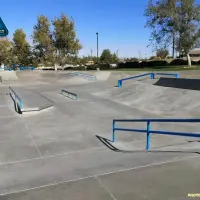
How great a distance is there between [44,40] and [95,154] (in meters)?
42.2

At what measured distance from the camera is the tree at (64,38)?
1852 inches

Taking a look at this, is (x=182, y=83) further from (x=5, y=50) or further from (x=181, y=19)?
(x=5, y=50)

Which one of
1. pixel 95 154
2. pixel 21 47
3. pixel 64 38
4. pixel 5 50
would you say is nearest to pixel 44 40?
pixel 64 38

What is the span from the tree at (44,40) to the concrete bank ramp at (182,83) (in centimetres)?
3178

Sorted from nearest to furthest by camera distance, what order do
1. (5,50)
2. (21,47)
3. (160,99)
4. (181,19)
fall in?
1. (160,99)
2. (181,19)
3. (21,47)
4. (5,50)

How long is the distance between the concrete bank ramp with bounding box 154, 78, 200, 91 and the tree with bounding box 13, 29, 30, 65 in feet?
128

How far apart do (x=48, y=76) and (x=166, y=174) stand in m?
35.3

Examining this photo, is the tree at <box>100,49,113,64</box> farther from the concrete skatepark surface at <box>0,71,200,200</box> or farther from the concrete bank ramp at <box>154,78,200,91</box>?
the concrete skatepark surface at <box>0,71,200,200</box>

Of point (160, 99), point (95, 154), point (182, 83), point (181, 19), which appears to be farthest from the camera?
point (181, 19)

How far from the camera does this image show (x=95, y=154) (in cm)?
746

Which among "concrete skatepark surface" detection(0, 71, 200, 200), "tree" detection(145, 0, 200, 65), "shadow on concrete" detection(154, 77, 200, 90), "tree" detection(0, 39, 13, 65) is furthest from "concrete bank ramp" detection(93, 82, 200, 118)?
"tree" detection(0, 39, 13, 65)

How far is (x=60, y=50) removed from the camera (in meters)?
49.2

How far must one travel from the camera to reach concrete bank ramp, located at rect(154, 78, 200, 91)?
16.8 meters

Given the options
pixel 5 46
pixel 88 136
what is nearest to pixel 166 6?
pixel 88 136
